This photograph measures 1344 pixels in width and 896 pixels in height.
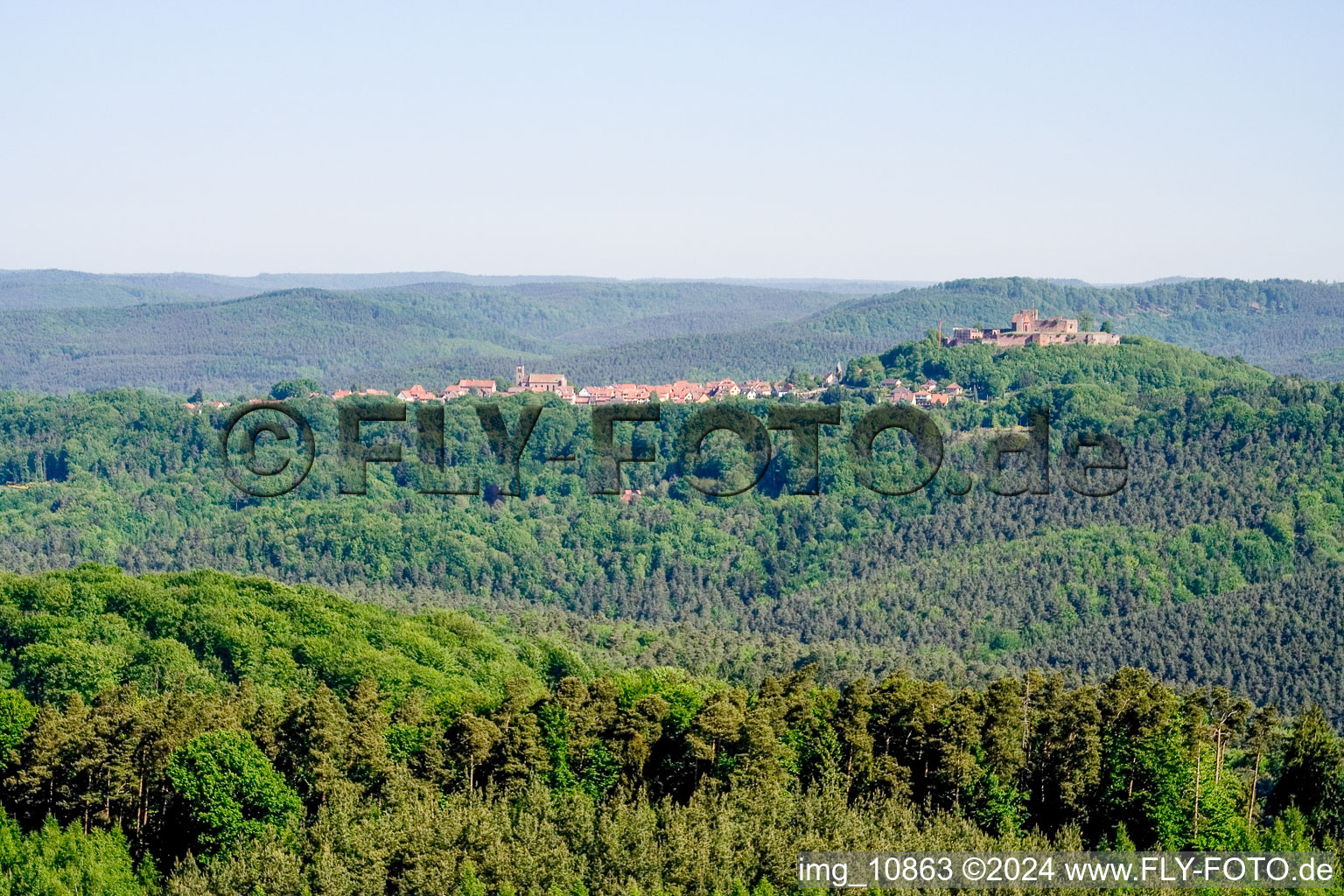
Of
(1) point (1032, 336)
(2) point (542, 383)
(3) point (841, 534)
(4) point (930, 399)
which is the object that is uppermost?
(1) point (1032, 336)

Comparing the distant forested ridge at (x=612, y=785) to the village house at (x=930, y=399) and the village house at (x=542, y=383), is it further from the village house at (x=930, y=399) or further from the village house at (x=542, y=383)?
the village house at (x=542, y=383)

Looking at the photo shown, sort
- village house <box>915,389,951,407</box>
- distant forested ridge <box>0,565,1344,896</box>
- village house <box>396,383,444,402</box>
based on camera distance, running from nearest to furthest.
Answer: distant forested ridge <box>0,565,1344,896</box> < village house <box>915,389,951,407</box> < village house <box>396,383,444,402</box>

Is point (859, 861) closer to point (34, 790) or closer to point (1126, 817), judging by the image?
point (1126, 817)

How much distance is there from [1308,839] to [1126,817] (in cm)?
377

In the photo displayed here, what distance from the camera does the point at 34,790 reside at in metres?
38.6

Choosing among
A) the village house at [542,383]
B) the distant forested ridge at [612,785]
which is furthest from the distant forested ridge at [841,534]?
the distant forested ridge at [612,785]

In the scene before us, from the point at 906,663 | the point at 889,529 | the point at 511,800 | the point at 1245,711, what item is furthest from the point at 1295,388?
the point at 511,800

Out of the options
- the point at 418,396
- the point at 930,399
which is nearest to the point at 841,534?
the point at 930,399

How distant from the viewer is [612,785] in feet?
130

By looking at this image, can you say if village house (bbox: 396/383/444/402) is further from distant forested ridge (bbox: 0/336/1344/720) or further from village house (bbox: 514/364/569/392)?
distant forested ridge (bbox: 0/336/1344/720)

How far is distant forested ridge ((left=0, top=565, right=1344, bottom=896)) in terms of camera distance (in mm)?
34188

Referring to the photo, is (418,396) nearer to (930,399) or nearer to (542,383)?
(542,383)

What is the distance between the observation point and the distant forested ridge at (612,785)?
34188mm

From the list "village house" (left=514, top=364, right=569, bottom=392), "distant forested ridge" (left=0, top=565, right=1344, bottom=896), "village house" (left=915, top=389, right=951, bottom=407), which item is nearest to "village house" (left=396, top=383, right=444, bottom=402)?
"village house" (left=514, top=364, right=569, bottom=392)
